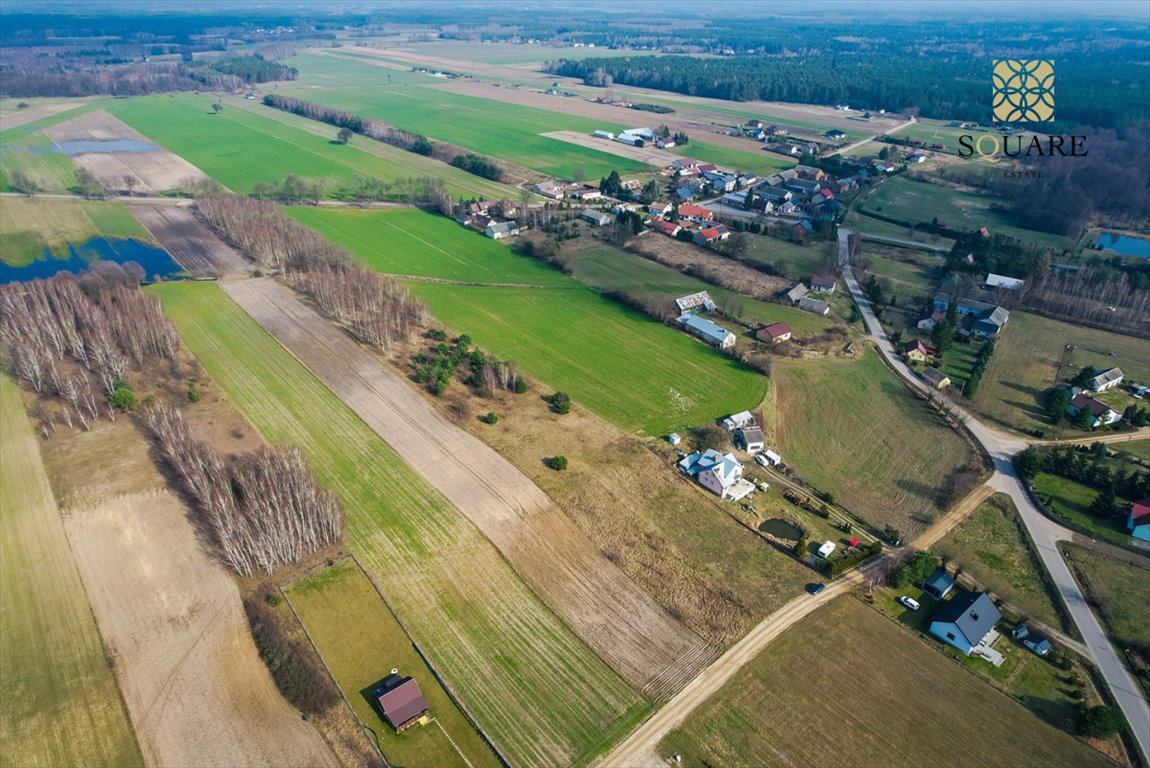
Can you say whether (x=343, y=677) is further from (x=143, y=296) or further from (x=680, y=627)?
(x=143, y=296)

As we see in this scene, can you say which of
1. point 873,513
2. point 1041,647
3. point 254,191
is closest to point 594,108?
point 254,191

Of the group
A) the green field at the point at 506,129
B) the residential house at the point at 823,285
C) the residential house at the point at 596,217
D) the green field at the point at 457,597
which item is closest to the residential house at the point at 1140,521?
the green field at the point at 457,597

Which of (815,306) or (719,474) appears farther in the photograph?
(815,306)

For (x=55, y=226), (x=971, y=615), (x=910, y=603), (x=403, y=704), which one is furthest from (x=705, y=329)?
(x=55, y=226)

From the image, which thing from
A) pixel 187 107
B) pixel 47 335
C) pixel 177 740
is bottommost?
pixel 177 740

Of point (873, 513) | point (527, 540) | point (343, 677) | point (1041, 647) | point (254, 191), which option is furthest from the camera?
point (254, 191)

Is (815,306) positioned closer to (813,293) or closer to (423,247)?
(813,293)

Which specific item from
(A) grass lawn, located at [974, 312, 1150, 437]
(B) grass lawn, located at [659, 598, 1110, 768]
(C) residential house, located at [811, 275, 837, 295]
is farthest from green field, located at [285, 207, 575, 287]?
(B) grass lawn, located at [659, 598, 1110, 768]

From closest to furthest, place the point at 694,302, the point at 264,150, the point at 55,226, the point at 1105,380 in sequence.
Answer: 1. the point at 1105,380
2. the point at 694,302
3. the point at 55,226
4. the point at 264,150
